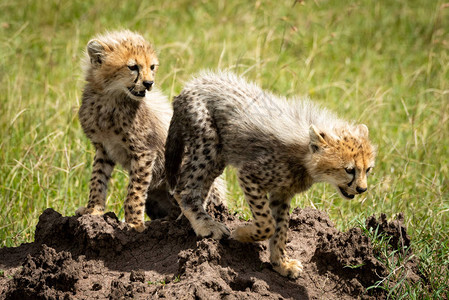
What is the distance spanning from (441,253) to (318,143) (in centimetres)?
115

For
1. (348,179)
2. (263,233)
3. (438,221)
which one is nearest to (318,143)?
(348,179)

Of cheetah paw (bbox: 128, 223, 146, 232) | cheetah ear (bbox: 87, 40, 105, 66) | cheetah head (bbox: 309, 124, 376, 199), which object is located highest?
cheetah ear (bbox: 87, 40, 105, 66)

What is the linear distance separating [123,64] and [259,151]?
119cm

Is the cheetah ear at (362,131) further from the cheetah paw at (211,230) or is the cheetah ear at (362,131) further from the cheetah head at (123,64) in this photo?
the cheetah head at (123,64)

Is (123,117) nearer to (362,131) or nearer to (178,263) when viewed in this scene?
(178,263)

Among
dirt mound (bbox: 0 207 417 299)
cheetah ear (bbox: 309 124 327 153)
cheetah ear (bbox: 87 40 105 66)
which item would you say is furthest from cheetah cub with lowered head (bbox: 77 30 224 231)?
cheetah ear (bbox: 309 124 327 153)

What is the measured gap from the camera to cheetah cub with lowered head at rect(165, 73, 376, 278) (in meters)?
3.64

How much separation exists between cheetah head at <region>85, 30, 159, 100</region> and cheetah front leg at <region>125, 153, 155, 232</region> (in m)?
0.44

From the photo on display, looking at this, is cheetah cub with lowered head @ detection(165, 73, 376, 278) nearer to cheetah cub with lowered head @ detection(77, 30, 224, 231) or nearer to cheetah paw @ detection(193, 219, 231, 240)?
cheetah paw @ detection(193, 219, 231, 240)

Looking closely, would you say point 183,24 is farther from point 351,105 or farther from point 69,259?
point 69,259

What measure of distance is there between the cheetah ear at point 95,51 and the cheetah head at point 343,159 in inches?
67.5

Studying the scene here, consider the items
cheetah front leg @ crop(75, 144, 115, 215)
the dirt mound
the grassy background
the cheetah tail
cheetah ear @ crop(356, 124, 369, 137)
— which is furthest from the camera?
the grassy background

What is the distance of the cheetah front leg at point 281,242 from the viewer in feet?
12.3

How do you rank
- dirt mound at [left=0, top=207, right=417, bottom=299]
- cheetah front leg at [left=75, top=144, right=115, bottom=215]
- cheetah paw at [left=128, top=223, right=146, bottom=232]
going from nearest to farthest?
dirt mound at [left=0, top=207, right=417, bottom=299] → cheetah paw at [left=128, top=223, right=146, bottom=232] → cheetah front leg at [left=75, top=144, right=115, bottom=215]
